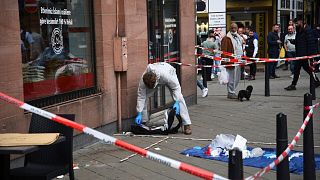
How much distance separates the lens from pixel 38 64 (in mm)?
6750

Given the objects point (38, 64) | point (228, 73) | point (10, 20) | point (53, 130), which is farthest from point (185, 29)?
point (53, 130)

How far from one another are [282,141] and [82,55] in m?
4.22

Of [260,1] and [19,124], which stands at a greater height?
[260,1]

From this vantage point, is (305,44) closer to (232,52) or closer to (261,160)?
(232,52)

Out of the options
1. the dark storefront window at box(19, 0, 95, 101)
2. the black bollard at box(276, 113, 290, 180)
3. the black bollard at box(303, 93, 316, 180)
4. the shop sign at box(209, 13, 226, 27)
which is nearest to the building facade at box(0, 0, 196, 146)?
the dark storefront window at box(19, 0, 95, 101)

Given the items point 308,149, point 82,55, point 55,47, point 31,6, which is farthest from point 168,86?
point 308,149

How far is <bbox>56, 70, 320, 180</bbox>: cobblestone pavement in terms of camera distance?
19.9 ft

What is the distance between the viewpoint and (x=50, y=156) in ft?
15.6

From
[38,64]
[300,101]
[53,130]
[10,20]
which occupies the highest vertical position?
[10,20]

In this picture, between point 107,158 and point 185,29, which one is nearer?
point 107,158

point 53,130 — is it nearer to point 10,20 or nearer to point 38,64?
point 10,20

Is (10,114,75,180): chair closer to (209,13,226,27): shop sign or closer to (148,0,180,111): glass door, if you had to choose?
(148,0,180,111): glass door

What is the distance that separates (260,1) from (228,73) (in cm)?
1316

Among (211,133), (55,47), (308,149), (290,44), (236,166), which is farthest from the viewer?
(290,44)
